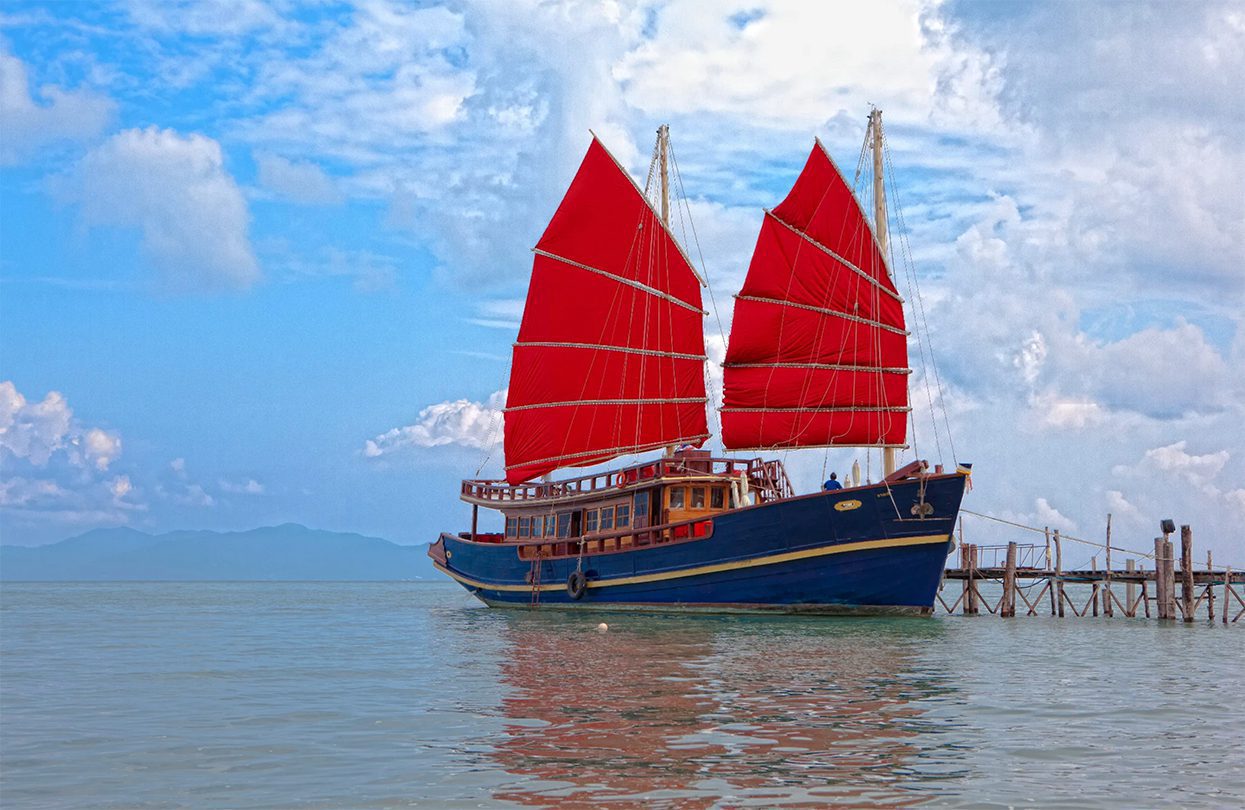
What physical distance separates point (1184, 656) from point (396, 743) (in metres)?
19.7

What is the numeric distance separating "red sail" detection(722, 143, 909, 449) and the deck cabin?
529 cm

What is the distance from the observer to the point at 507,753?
13.2 metres

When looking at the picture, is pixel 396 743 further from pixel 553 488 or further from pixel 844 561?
pixel 553 488

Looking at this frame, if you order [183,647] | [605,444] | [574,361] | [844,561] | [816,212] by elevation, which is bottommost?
[183,647]

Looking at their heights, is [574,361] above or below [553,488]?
above

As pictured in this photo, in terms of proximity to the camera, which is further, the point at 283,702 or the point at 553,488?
the point at 553,488

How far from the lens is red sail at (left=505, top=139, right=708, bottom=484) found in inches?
1870

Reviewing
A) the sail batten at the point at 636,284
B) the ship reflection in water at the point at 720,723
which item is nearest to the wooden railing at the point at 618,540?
the ship reflection in water at the point at 720,723

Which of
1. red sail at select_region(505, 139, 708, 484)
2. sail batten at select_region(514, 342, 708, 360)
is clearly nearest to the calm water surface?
red sail at select_region(505, 139, 708, 484)

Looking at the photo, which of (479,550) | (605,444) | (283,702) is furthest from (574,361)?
(283,702)

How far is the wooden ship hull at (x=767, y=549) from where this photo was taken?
3416cm

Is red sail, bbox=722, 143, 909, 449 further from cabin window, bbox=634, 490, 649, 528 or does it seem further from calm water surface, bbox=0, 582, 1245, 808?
calm water surface, bbox=0, 582, 1245, 808

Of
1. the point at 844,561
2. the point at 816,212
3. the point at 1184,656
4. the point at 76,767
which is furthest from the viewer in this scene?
the point at 816,212

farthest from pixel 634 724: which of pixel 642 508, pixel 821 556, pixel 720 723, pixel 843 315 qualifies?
pixel 843 315
